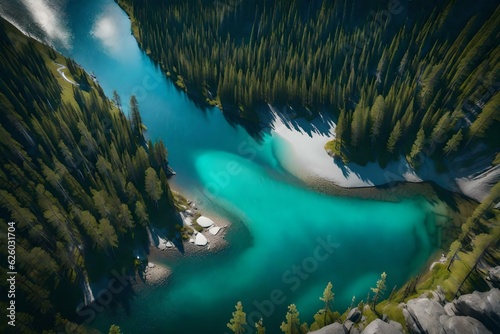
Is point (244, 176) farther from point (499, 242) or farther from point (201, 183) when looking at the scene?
point (499, 242)

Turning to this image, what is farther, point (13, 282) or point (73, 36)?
point (73, 36)

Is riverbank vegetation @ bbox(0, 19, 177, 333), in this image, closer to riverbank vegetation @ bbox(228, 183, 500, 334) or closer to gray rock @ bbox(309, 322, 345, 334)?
riverbank vegetation @ bbox(228, 183, 500, 334)

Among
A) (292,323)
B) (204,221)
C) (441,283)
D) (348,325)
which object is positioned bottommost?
(441,283)

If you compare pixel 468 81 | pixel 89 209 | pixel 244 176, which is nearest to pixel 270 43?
pixel 244 176

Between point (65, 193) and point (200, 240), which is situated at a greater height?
point (65, 193)

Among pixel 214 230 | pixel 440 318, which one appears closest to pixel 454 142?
pixel 440 318

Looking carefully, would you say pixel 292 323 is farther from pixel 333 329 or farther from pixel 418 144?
pixel 418 144
